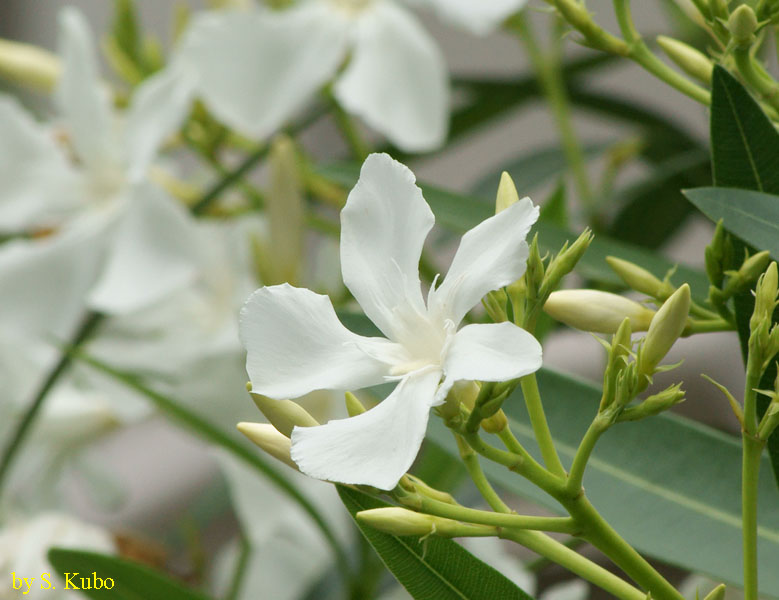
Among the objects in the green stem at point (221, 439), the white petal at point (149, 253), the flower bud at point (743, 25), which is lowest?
the green stem at point (221, 439)

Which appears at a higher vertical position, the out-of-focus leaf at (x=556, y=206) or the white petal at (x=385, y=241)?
the white petal at (x=385, y=241)

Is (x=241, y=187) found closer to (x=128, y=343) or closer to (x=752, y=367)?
(x=128, y=343)

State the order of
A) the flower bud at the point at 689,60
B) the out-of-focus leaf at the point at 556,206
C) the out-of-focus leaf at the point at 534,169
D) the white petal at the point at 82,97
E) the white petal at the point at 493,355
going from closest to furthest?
1. the white petal at the point at 493,355
2. the flower bud at the point at 689,60
3. the out-of-focus leaf at the point at 556,206
4. the white petal at the point at 82,97
5. the out-of-focus leaf at the point at 534,169

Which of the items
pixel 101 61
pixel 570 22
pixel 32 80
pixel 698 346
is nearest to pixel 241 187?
pixel 32 80

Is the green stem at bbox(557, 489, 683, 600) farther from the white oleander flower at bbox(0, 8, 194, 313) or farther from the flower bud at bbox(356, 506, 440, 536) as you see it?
the white oleander flower at bbox(0, 8, 194, 313)

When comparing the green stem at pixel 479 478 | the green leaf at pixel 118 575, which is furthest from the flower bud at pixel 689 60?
the green leaf at pixel 118 575

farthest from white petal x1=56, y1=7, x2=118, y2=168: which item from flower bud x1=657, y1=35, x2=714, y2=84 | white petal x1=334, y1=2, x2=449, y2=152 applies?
flower bud x1=657, y1=35, x2=714, y2=84

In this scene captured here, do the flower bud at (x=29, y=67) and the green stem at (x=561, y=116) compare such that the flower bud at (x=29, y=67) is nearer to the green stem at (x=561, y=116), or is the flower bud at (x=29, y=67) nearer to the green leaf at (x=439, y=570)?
the green stem at (x=561, y=116)

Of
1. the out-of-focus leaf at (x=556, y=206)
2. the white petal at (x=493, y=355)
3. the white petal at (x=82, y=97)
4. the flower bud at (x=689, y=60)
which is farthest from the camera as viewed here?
the white petal at (x=82, y=97)
